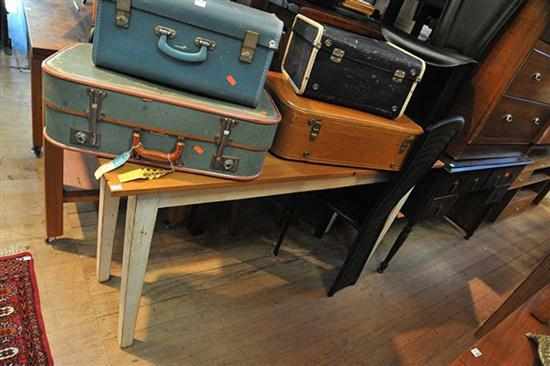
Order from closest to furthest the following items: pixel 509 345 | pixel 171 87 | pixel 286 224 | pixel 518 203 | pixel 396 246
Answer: pixel 171 87 → pixel 509 345 → pixel 286 224 → pixel 396 246 → pixel 518 203

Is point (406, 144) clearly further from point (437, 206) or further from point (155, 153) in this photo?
point (155, 153)

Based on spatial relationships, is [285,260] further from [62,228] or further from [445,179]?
[62,228]

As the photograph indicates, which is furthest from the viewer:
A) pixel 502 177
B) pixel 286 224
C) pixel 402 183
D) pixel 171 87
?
pixel 502 177

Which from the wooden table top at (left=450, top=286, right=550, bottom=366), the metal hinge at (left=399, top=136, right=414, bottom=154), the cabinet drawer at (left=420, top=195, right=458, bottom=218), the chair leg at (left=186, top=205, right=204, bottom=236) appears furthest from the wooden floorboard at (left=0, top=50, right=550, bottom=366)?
the metal hinge at (left=399, top=136, right=414, bottom=154)

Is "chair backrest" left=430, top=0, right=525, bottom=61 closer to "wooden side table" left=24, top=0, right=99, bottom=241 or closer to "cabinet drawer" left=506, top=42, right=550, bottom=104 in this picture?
"cabinet drawer" left=506, top=42, right=550, bottom=104

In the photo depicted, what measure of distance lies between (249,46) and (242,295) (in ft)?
3.73

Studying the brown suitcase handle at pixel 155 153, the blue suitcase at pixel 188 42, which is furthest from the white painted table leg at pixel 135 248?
the blue suitcase at pixel 188 42

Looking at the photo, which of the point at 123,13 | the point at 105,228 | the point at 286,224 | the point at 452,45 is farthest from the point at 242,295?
the point at 452,45

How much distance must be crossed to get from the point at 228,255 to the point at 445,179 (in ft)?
3.79

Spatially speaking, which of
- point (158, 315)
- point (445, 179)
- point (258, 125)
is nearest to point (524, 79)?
point (445, 179)

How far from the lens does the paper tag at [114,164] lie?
916 mm

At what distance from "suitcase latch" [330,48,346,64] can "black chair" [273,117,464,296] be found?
435 mm

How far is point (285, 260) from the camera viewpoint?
195 cm

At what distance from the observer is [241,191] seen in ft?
3.75
